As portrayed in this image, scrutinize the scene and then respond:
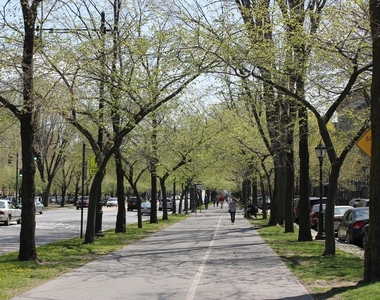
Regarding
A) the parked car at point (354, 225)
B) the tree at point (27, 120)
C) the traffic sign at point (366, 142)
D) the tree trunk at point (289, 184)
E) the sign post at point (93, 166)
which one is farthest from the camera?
the tree trunk at point (289, 184)

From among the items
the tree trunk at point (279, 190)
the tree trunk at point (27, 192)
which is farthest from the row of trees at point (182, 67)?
the tree trunk at point (279, 190)

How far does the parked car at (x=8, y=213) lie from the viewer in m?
30.3

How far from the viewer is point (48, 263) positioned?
13.2m

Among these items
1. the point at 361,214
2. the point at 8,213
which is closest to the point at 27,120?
the point at 361,214

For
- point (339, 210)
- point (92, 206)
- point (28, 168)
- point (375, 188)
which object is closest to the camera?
point (375, 188)

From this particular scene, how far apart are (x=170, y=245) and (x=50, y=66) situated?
298 inches

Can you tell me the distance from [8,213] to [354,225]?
1991 cm

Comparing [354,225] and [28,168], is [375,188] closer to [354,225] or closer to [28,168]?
[28,168]

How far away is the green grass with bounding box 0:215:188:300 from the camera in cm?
985

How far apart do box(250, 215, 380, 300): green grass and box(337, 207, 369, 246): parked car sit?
4.52ft

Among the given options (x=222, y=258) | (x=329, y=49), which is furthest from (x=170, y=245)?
(x=329, y=49)

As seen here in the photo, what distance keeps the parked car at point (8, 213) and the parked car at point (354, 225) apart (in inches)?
741

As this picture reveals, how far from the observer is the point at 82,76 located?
49.4 feet

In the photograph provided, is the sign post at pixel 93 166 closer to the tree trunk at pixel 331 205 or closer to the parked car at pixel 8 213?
the tree trunk at pixel 331 205
